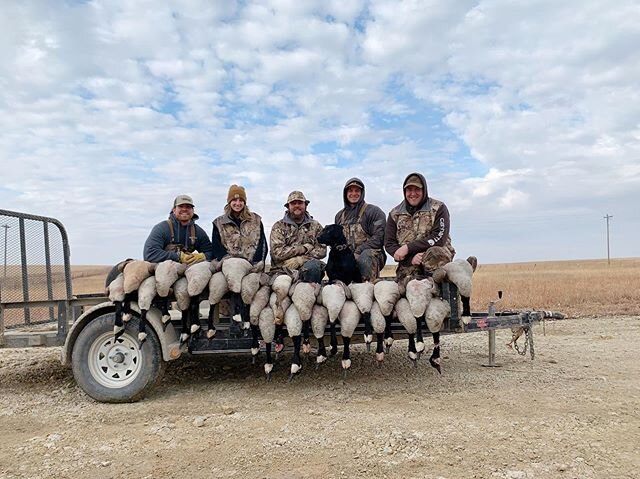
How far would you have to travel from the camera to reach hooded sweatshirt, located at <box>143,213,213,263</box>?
6180mm

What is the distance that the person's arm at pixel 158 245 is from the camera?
615 cm

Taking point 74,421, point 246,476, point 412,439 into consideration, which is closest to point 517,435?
point 412,439

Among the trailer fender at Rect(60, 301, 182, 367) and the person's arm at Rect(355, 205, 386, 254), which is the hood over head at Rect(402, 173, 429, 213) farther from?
the trailer fender at Rect(60, 301, 182, 367)

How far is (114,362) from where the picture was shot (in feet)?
17.6

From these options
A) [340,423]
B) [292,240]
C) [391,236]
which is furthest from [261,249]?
[340,423]

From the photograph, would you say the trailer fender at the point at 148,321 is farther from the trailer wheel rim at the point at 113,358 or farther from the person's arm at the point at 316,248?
the person's arm at the point at 316,248

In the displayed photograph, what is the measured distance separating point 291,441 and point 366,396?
1.47 m

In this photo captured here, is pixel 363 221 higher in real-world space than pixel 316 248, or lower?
higher

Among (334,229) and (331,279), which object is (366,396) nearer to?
(331,279)

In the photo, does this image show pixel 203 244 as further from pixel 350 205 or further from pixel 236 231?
pixel 350 205

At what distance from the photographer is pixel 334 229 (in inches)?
243

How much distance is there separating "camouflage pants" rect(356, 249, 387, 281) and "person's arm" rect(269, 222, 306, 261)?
0.76 m

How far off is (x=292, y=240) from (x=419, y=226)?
165 centimetres

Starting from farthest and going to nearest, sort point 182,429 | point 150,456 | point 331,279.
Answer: point 331,279 < point 182,429 < point 150,456
